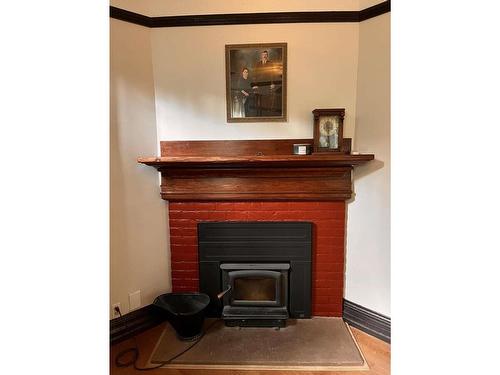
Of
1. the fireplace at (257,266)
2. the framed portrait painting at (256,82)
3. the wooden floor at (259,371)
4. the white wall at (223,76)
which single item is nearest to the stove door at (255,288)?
the fireplace at (257,266)

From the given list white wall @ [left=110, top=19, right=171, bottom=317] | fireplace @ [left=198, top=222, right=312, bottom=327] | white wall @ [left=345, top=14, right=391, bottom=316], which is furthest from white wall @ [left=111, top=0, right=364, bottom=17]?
fireplace @ [left=198, top=222, right=312, bottom=327]

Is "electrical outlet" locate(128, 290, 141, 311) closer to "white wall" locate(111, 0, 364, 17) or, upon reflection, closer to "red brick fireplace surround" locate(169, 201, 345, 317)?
"red brick fireplace surround" locate(169, 201, 345, 317)

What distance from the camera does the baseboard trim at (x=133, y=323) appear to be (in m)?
1.77

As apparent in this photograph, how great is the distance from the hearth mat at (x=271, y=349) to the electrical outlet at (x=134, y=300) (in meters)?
0.28

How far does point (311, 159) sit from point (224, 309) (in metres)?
1.26

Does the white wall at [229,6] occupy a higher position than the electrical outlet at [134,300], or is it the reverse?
the white wall at [229,6]

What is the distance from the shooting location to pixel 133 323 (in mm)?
1848

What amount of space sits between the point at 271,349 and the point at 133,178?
4.83 feet

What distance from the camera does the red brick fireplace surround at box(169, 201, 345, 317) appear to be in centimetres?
194

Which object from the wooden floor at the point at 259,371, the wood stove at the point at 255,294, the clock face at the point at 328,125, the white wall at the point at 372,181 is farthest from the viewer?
the wood stove at the point at 255,294

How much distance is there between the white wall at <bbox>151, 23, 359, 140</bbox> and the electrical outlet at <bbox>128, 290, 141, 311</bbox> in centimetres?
115

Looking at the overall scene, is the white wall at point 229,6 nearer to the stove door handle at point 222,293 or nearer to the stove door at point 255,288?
the stove door at point 255,288

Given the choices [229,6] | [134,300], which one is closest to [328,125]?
[229,6]
